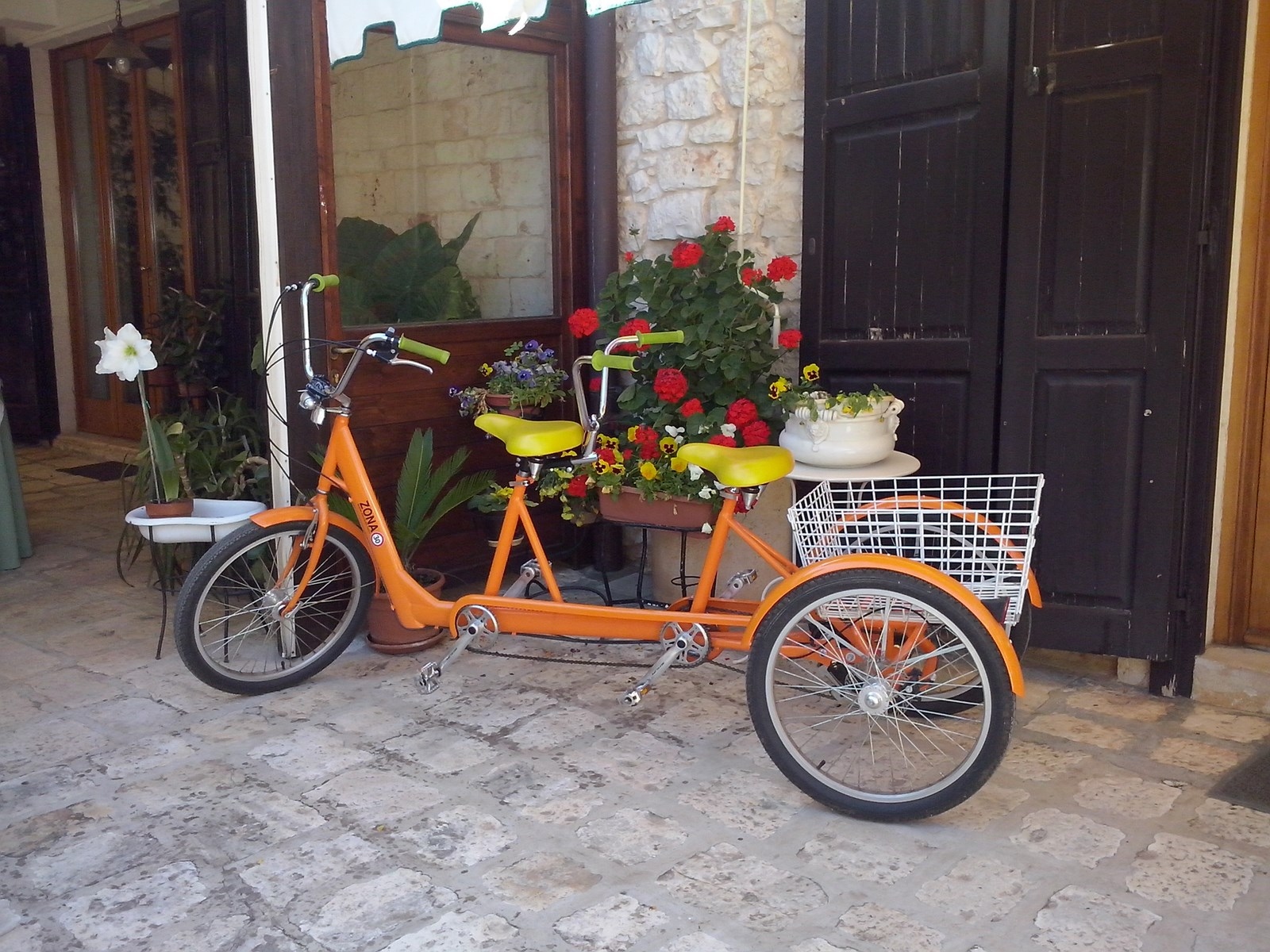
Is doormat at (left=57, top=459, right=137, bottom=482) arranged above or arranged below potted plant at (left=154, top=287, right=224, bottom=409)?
below

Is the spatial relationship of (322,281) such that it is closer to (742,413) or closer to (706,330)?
(706,330)

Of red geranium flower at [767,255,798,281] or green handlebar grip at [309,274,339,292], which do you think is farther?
red geranium flower at [767,255,798,281]

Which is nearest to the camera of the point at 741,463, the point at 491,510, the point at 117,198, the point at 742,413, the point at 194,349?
the point at 741,463

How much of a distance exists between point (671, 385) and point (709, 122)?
125cm

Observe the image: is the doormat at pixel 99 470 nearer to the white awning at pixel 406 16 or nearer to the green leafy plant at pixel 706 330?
the white awning at pixel 406 16

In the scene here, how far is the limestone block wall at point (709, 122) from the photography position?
4.16m

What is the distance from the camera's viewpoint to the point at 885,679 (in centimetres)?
274

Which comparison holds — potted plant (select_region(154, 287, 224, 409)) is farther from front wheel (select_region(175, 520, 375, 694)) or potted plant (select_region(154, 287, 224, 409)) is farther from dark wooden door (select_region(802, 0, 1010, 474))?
dark wooden door (select_region(802, 0, 1010, 474))

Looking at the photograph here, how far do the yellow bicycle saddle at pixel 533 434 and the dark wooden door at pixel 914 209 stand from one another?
110 cm

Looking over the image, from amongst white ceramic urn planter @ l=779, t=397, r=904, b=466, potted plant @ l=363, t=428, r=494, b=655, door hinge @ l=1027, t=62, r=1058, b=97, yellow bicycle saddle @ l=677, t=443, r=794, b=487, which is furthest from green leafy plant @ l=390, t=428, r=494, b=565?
door hinge @ l=1027, t=62, r=1058, b=97

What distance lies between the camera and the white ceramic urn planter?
11.0ft

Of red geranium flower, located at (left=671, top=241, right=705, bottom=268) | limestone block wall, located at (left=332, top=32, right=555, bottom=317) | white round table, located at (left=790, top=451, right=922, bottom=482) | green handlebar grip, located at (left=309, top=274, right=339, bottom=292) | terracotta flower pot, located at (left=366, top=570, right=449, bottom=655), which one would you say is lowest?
terracotta flower pot, located at (left=366, top=570, right=449, bottom=655)

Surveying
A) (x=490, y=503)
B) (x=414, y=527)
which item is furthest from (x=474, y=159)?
(x=414, y=527)

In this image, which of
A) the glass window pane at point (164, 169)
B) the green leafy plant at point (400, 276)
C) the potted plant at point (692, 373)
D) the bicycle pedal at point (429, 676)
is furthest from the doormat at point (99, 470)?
the bicycle pedal at point (429, 676)
